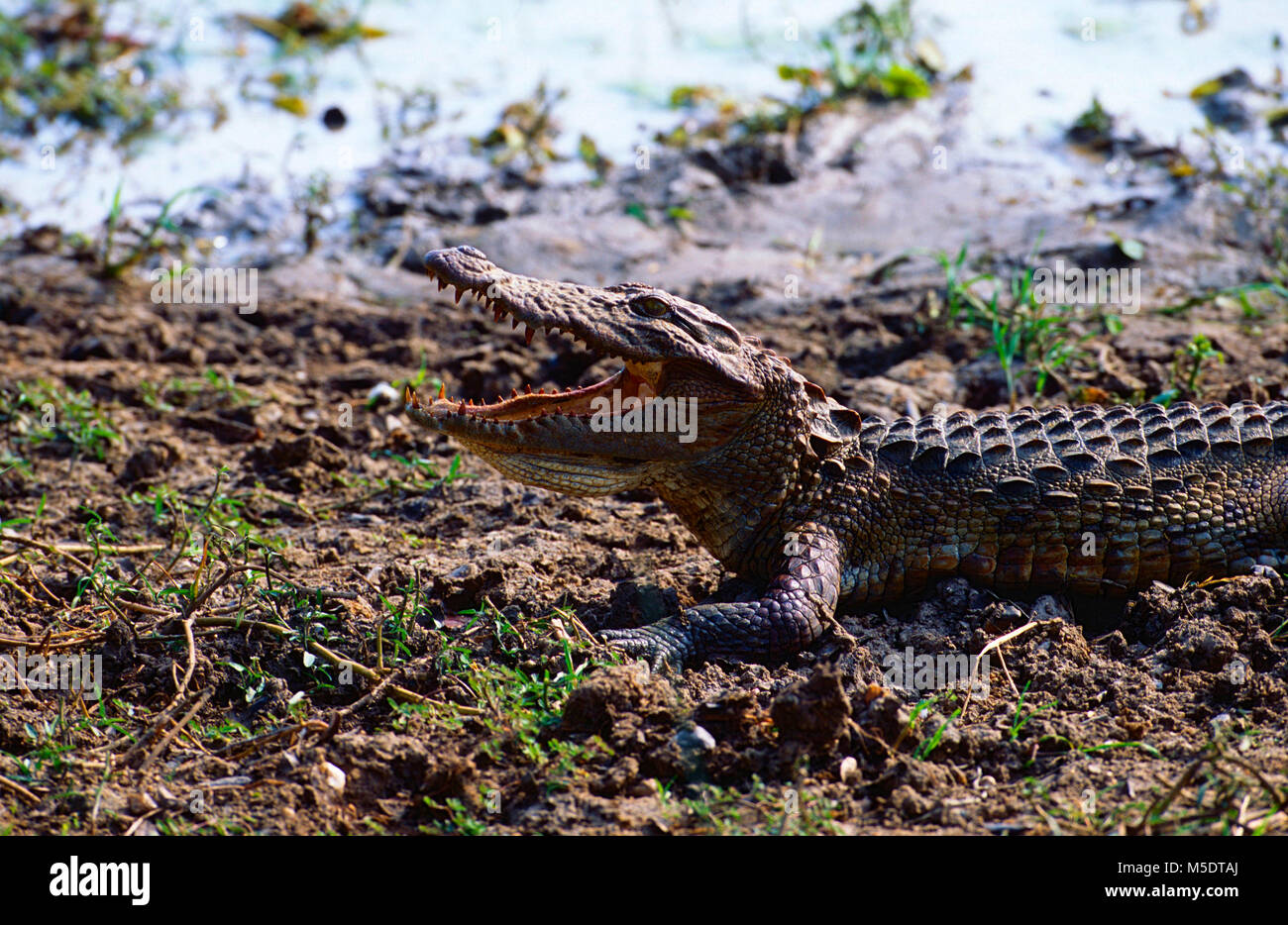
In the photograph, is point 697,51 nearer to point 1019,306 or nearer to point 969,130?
point 969,130

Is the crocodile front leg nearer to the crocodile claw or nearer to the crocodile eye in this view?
the crocodile claw

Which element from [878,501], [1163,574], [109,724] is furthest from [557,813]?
[1163,574]

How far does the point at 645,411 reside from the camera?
405cm

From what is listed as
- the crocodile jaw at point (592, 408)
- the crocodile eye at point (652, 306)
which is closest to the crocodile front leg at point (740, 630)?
the crocodile jaw at point (592, 408)

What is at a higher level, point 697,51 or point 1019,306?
point 697,51

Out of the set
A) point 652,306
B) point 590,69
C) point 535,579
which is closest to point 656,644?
point 535,579

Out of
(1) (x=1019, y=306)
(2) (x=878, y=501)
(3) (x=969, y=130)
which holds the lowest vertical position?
(2) (x=878, y=501)

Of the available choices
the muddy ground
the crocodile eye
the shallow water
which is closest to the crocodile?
the crocodile eye

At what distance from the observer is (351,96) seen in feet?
30.3

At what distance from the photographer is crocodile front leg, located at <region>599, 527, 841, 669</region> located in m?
3.80

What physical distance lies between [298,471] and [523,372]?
133 centimetres

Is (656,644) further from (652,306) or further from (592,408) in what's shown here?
(652,306)

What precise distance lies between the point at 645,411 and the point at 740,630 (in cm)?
79

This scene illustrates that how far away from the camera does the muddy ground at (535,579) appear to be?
3.21 m
